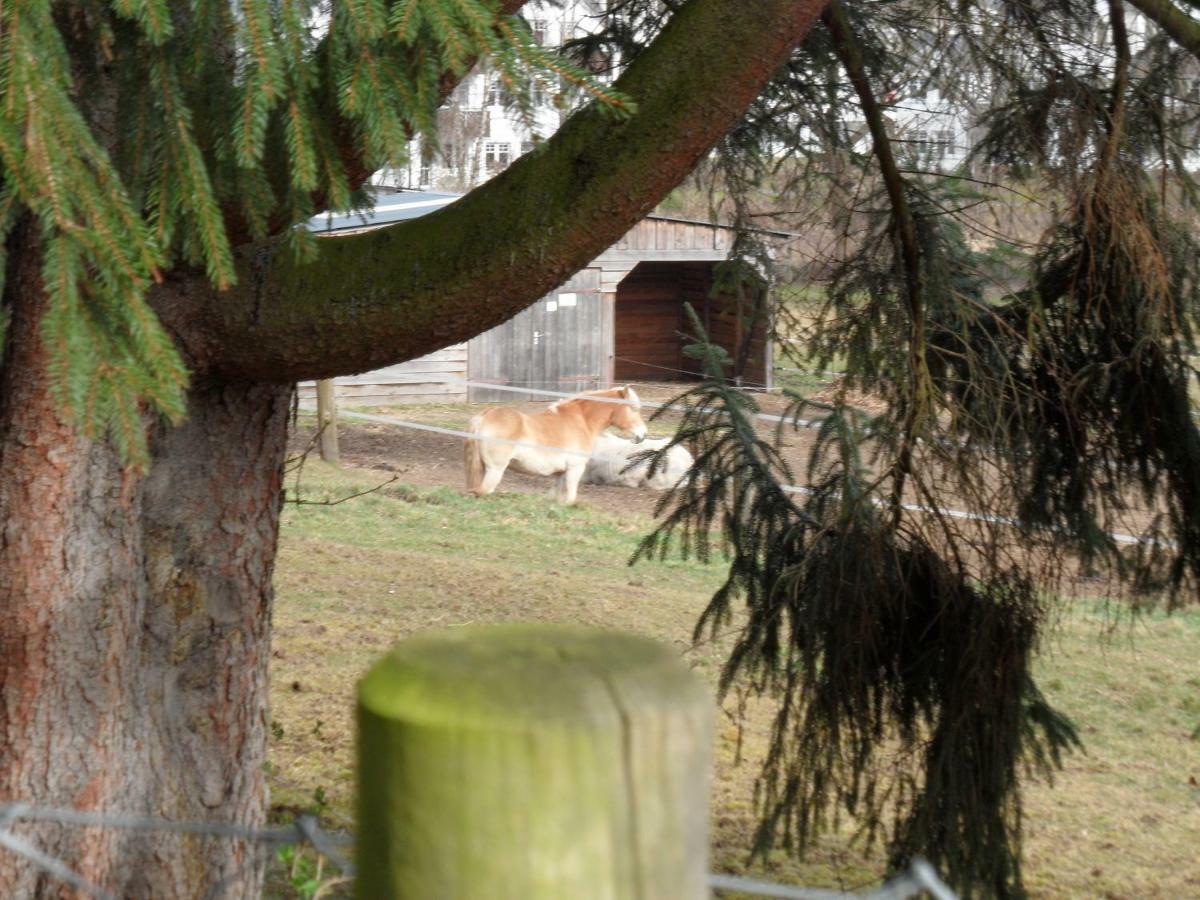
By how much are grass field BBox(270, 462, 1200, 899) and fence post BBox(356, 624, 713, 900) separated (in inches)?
155

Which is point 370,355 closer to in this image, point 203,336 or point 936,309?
point 203,336

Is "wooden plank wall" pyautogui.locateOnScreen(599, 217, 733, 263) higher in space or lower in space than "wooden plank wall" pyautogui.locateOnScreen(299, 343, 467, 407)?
Answer: higher

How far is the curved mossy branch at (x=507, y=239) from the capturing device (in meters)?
3.10

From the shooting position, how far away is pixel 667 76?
3.12 meters

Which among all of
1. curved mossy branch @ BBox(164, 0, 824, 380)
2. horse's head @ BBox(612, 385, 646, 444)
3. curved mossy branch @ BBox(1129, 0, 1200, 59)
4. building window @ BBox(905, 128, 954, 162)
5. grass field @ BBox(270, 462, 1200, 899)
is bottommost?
grass field @ BBox(270, 462, 1200, 899)

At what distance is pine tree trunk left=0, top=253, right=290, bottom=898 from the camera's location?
313 centimetres

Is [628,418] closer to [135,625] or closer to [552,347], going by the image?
[552,347]

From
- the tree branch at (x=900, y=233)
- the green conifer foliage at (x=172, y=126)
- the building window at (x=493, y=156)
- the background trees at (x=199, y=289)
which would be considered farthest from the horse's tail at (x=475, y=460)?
the green conifer foliage at (x=172, y=126)

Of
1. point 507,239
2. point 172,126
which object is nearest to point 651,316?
point 507,239

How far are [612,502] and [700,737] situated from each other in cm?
1409

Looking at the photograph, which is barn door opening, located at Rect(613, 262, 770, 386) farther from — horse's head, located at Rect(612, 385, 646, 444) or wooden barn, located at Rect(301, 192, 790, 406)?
horse's head, located at Rect(612, 385, 646, 444)

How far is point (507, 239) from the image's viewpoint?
3.13 metres

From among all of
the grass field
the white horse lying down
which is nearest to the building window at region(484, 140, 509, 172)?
the white horse lying down

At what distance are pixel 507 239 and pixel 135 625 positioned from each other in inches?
55.6
